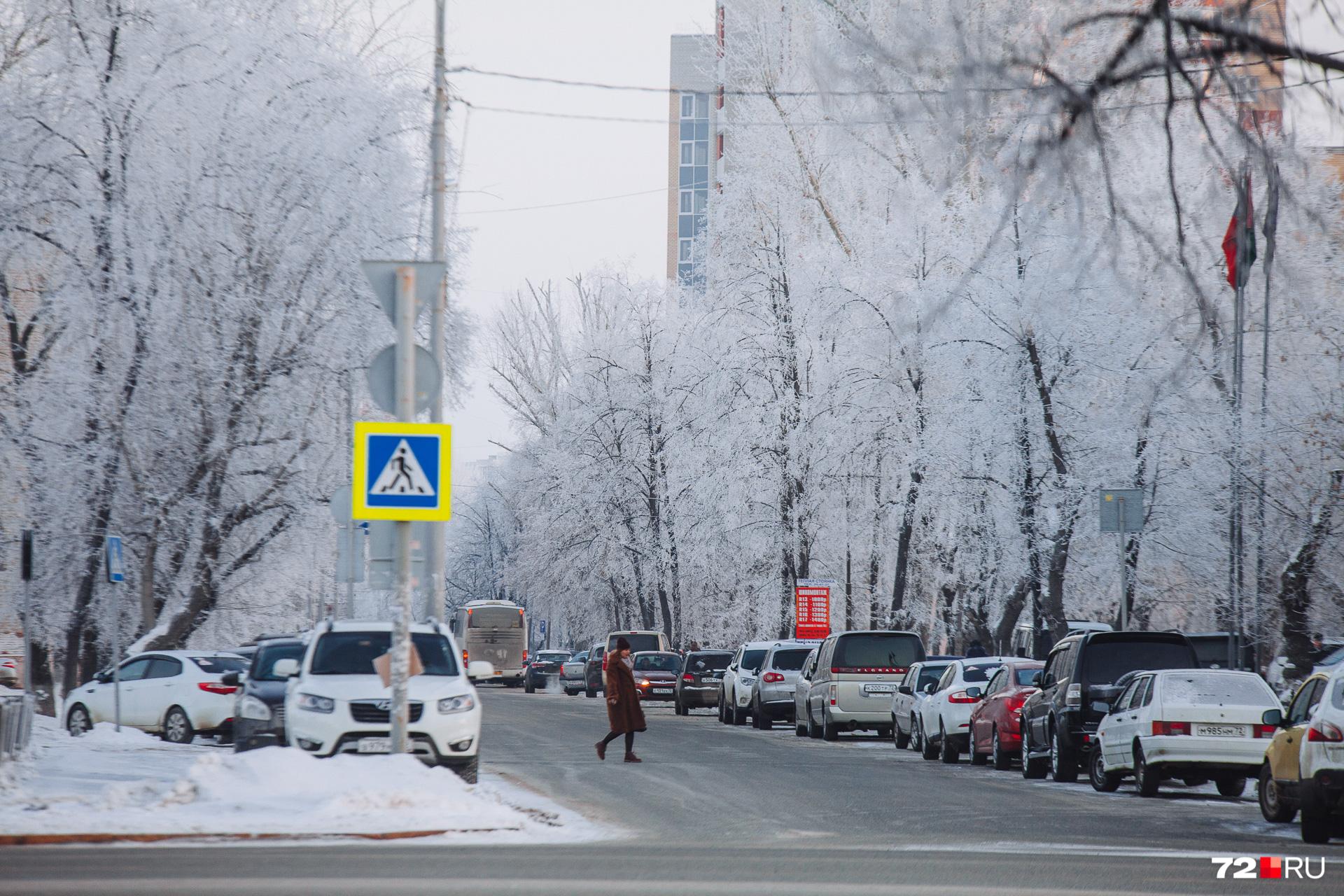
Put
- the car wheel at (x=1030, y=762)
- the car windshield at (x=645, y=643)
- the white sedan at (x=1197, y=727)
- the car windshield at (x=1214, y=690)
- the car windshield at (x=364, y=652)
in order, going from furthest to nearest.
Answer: the car windshield at (x=645, y=643) < the car wheel at (x=1030, y=762) < the car windshield at (x=1214, y=690) < the white sedan at (x=1197, y=727) < the car windshield at (x=364, y=652)

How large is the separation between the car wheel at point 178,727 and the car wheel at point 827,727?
1158 centimetres

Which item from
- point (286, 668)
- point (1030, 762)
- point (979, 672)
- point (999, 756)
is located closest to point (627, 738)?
point (999, 756)

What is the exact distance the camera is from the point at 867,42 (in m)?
8.91

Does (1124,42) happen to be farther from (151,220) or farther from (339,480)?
(339,480)

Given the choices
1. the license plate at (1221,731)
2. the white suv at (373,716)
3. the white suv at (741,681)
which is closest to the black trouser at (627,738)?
the white suv at (373,716)

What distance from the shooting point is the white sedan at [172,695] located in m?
26.8

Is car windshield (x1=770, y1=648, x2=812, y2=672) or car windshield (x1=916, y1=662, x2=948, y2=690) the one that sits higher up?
car windshield (x1=916, y1=662, x2=948, y2=690)

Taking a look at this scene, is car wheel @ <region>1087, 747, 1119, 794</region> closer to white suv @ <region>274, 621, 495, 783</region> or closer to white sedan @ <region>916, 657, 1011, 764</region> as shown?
white sedan @ <region>916, 657, 1011, 764</region>

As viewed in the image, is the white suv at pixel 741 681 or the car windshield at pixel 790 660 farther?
the white suv at pixel 741 681

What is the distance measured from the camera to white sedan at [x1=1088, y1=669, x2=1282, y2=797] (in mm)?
17906

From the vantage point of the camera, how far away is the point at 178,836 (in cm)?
1234

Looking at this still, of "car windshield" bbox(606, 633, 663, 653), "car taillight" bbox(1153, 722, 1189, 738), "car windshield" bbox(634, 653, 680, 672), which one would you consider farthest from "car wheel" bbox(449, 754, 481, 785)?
"car windshield" bbox(606, 633, 663, 653)

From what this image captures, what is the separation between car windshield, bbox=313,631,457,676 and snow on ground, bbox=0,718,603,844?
238cm
